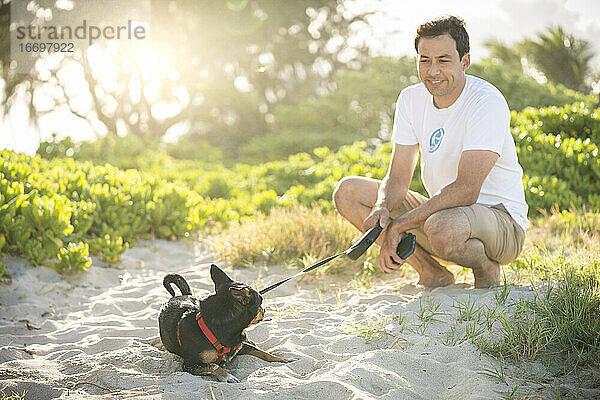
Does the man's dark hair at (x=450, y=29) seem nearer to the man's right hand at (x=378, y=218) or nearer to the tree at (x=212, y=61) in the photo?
the man's right hand at (x=378, y=218)

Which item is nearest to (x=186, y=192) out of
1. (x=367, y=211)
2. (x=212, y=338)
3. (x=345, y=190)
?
(x=345, y=190)

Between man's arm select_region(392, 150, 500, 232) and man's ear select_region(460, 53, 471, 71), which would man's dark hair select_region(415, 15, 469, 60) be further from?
man's arm select_region(392, 150, 500, 232)

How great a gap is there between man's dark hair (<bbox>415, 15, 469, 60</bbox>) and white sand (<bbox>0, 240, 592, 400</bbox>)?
1.76 m

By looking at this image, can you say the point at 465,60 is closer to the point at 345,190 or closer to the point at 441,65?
the point at 441,65

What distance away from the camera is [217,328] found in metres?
2.71

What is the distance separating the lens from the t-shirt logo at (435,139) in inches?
150

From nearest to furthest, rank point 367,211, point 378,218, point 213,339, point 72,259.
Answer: point 213,339, point 378,218, point 367,211, point 72,259

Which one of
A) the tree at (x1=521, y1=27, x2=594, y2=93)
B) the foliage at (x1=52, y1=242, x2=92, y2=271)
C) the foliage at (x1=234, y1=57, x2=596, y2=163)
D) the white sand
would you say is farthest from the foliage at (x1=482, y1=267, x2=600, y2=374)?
the tree at (x1=521, y1=27, x2=594, y2=93)

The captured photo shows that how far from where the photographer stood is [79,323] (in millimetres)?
3840

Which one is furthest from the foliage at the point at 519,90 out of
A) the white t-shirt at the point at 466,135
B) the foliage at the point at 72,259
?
the foliage at the point at 72,259

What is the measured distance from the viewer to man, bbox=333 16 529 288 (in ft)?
11.5

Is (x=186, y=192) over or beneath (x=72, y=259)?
over

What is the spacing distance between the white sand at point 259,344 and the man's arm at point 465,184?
2.14 ft

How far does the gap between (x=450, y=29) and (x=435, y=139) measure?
795mm
